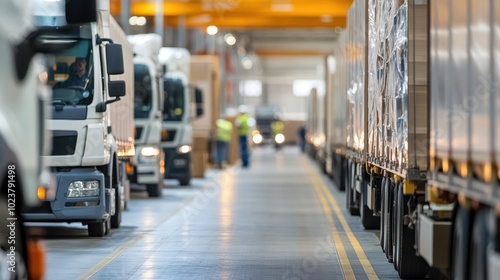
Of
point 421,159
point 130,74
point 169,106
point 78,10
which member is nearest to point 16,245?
point 78,10

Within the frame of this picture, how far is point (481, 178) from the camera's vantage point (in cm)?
920

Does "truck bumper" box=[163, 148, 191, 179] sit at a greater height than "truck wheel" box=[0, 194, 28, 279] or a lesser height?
lesser

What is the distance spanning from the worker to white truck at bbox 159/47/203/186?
11128mm

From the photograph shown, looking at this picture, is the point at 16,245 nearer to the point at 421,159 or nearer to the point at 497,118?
the point at 497,118

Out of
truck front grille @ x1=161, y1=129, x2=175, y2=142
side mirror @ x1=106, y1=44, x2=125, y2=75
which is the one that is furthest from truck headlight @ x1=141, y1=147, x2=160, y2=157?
side mirror @ x1=106, y1=44, x2=125, y2=75

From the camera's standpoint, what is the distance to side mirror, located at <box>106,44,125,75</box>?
16.9 m

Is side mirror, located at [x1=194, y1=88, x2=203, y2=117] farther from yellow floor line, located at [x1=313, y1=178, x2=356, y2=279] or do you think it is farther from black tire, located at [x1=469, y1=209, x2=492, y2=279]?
black tire, located at [x1=469, y1=209, x2=492, y2=279]

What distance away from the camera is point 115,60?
1689 centimetres

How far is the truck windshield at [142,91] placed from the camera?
28906mm

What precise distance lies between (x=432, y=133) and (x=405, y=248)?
2.61 meters

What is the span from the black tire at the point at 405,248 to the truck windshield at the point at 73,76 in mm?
5629

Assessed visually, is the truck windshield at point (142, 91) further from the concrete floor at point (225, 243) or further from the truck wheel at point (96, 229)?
the truck wheel at point (96, 229)

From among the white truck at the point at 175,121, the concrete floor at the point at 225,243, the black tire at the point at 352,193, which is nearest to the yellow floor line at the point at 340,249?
the concrete floor at the point at 225,243

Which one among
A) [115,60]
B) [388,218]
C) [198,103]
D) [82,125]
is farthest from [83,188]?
[198,103]
